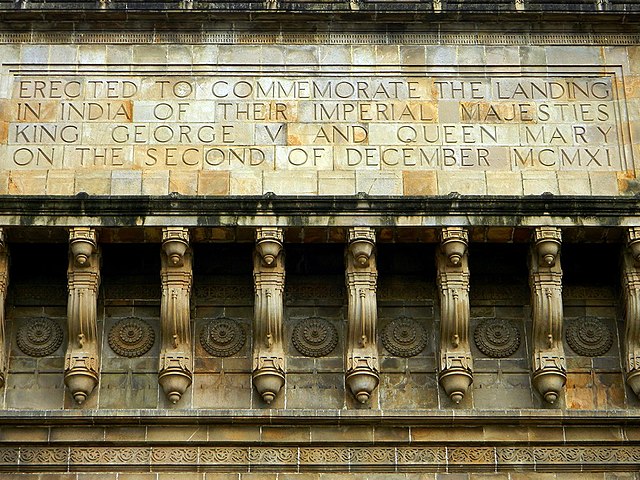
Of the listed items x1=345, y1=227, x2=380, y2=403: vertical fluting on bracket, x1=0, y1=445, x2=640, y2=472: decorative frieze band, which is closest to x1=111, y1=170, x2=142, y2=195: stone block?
x1=345, y1=227, x2=380, y2=403: vertical fluting on bracket

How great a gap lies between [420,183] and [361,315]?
182 centimetres

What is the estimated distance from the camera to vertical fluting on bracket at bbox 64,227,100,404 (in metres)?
20.0

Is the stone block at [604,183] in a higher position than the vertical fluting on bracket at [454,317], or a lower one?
higher

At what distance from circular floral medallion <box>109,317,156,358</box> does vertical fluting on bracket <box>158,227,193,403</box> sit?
1.03 ft

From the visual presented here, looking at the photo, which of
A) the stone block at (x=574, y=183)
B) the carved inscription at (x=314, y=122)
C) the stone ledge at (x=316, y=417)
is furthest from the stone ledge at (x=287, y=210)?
the stone ledge at (x=316, y=417)

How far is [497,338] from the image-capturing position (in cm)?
2062

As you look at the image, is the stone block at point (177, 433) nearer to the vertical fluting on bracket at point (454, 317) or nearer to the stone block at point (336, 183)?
the vertical fluting on bracket at point (454, 317)

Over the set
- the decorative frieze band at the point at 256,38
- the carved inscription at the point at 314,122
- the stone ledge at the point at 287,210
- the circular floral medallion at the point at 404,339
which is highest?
the decorative frieze band at the point at 256,38

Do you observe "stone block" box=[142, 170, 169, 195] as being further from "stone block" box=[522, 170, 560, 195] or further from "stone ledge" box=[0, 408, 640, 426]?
"stone block" box=[522, 170, 560, 195]

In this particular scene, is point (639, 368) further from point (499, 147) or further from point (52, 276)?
point (52, 276)

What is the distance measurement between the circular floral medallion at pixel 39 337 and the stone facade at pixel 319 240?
0.03 meters

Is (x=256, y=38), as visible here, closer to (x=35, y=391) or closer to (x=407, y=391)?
(x=407, y=391)

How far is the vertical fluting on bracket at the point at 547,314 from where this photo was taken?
66.0ft

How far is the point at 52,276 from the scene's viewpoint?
20.9m
